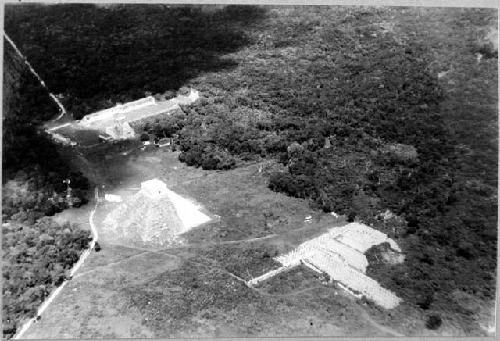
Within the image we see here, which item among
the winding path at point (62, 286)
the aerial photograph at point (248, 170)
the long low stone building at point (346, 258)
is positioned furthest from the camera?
the long low stone building at point (346, 258)

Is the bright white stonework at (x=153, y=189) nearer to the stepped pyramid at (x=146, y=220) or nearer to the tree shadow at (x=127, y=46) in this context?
the stepped pyramid at (x=146, y=220)

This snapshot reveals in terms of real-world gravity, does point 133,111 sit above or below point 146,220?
above

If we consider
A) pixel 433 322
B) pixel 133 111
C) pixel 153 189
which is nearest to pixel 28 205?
pixel 153 189

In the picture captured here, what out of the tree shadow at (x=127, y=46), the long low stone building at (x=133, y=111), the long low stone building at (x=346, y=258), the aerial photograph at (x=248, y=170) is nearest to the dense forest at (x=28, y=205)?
the aerial photograph at (x=248, y=170)

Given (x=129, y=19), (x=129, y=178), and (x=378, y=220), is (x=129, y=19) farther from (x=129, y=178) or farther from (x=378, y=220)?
(x=378, y=220)

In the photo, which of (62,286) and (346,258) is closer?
(62,286)

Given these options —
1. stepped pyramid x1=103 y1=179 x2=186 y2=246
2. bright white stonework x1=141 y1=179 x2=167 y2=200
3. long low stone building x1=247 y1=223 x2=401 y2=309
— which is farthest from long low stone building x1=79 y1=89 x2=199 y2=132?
long low stone building x1=247 y1=223 x2=401 y2=309

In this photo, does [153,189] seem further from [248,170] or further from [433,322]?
[433,322]
